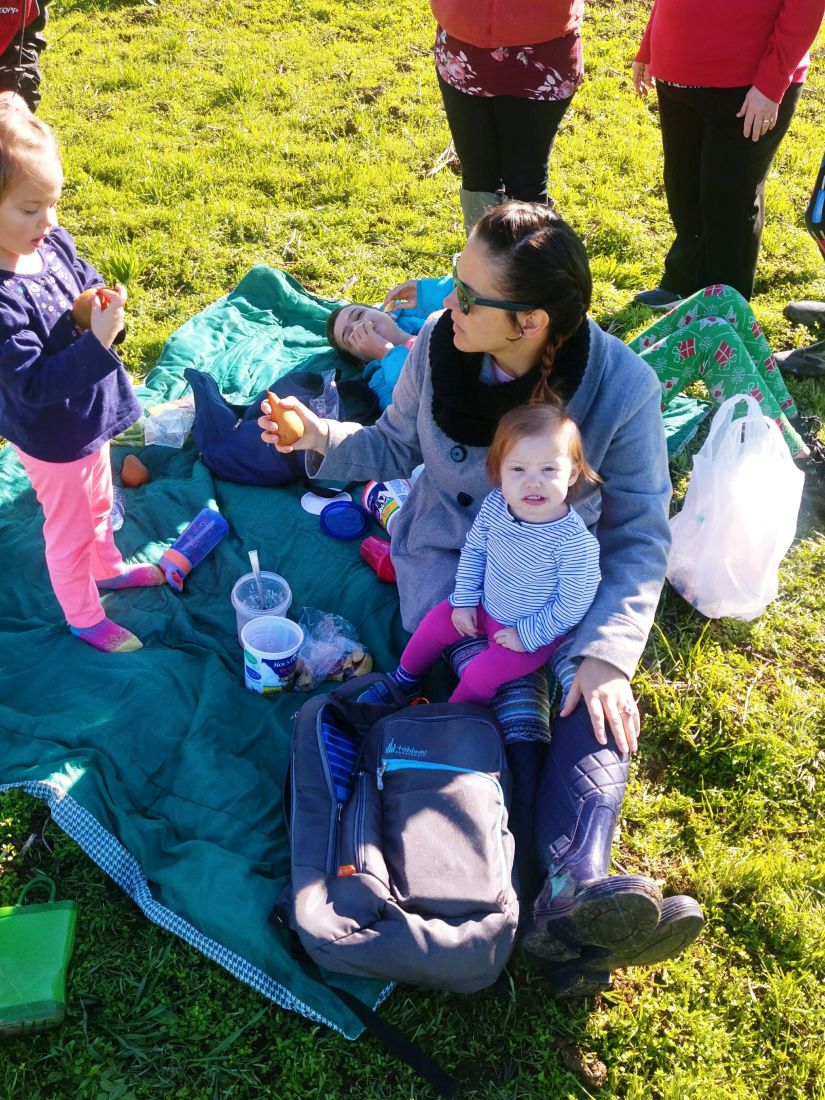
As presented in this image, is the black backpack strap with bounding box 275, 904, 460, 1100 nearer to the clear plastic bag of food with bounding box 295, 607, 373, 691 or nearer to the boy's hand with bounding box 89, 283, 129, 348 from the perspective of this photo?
the clear plastic bag of food with bounding box 295, 607, 373, 691

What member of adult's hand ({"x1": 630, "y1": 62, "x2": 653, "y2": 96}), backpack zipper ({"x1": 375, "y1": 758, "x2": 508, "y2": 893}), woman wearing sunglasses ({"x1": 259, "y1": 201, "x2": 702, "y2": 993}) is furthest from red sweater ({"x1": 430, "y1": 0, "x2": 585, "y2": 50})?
backpack zipper ({"x1": 375, "y1": 758, "x2": 508, "y2": 893})

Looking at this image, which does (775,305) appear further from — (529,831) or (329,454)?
(529,831)

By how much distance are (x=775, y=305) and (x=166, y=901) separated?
4.64 m

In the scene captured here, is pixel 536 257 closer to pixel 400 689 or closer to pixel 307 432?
pixel 307 432

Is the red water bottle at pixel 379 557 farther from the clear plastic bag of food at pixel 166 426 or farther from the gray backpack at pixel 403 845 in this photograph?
the clear plastic bag of food at pixel 166 426

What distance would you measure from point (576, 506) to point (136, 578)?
5.70 ft

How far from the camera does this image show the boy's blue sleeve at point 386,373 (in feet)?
13.4

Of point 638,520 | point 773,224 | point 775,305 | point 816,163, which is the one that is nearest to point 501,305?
point 638,520

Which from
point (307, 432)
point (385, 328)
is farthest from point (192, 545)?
point (385, 328)

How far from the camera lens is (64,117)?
671cm

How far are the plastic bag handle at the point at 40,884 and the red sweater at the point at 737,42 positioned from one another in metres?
4.18

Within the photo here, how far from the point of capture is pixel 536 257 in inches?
93.3

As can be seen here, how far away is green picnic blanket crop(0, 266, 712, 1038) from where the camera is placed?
2535 millimetres

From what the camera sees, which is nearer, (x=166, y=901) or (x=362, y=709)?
(x=166, y=901)
